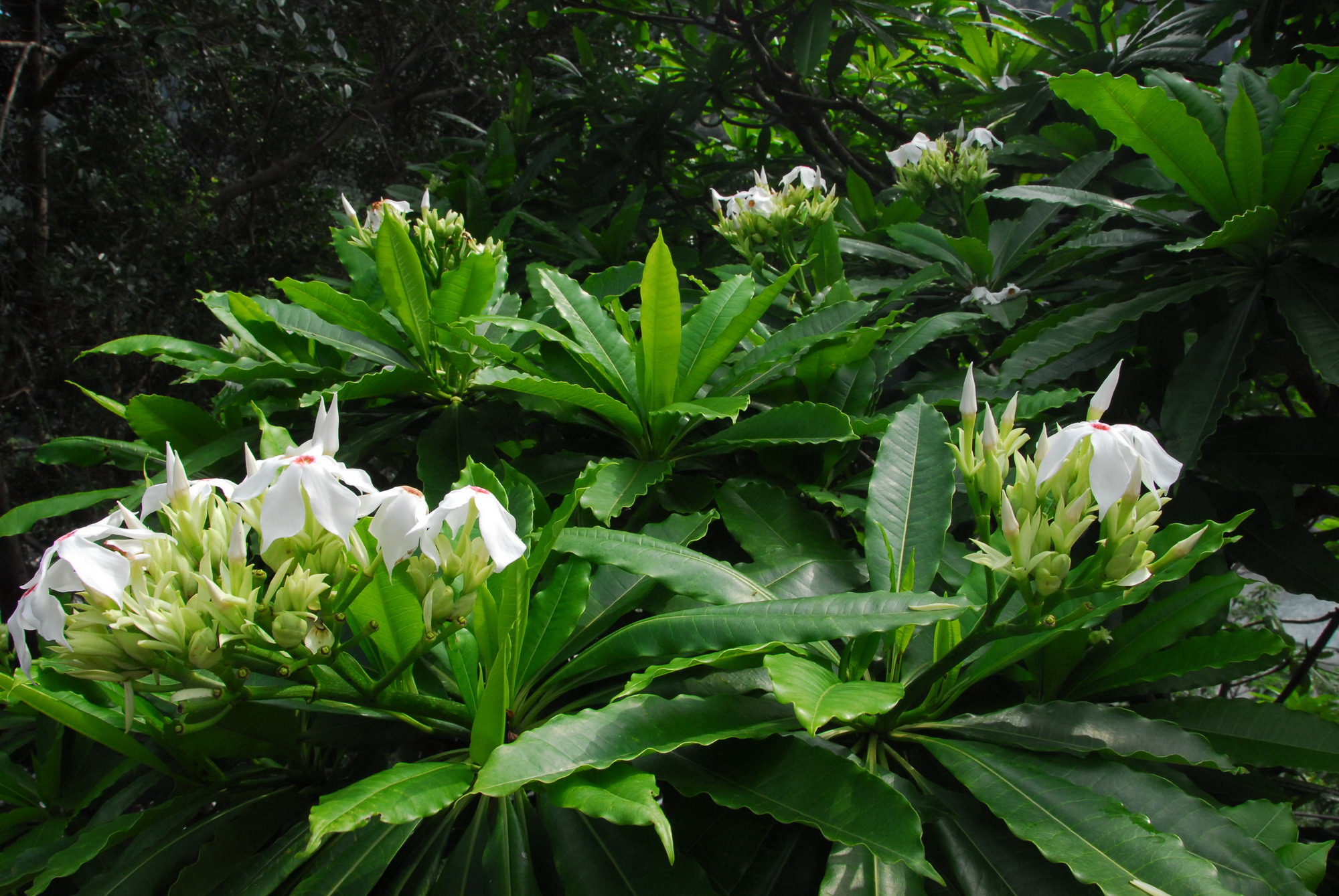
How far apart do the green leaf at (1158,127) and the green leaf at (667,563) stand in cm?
113

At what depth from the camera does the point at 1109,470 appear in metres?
0.76

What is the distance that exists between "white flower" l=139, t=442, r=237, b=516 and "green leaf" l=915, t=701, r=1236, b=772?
839mm

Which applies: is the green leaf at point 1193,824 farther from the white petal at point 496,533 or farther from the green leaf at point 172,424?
the green leaf at point 172,424

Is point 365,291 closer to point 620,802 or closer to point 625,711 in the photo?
point 625,711

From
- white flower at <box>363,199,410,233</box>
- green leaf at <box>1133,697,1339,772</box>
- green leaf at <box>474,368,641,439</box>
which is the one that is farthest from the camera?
white flower at <box>363,199,410,233</box>

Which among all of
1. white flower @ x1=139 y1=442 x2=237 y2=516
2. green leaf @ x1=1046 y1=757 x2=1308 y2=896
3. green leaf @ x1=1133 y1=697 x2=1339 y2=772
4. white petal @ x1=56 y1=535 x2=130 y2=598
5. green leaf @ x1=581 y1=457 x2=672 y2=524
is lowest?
green leaf @ x1=1133 y1=697 x2=1339 y2=772

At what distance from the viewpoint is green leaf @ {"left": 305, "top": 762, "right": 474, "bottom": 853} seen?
2.08ft

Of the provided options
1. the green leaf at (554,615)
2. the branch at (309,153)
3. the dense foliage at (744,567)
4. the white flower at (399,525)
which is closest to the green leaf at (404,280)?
the dense foliage at (744,567)

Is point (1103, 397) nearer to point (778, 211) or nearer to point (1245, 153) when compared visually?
point (1245, 153)

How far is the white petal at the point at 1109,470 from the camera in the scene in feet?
2.50

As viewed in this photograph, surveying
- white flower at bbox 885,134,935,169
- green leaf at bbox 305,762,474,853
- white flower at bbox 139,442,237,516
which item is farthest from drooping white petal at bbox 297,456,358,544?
white flower at bbox 885,134,935,169

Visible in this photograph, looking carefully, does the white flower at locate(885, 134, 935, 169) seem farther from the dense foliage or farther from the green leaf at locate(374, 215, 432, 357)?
the green leaf at locate(374, 215, 432, 357)

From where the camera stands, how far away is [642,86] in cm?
358

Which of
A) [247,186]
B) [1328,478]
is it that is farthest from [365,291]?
[247,186]
